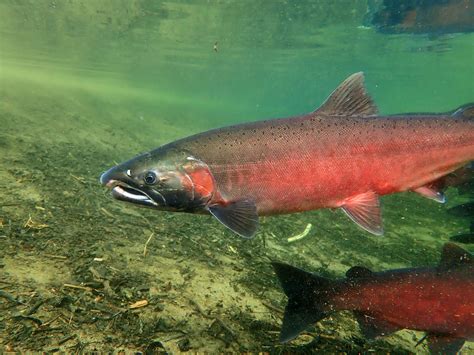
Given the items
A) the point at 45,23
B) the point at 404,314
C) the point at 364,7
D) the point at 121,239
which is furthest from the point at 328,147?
the point at 45,23

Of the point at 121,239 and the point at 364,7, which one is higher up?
the point at 364,7

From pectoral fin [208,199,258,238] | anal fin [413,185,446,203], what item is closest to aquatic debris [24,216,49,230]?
pectoral fin [208,199,258,238]

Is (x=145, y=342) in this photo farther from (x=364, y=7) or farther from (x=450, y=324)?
(x=364, y=7)

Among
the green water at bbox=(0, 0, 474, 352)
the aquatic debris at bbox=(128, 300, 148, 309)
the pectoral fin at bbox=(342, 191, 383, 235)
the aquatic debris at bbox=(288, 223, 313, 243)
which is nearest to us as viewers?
the green water at bbox=(0, 0, 474, 352)

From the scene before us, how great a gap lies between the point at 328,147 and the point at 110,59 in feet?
136

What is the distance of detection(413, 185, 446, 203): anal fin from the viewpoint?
3404 mm

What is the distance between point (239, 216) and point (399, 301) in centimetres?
153

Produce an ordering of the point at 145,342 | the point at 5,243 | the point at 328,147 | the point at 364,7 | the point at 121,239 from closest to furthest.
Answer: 1. the point at 145,342
2. the point at 328,147
3. the point at 5,243
4. the point at 121,239
5. the point at 364,7

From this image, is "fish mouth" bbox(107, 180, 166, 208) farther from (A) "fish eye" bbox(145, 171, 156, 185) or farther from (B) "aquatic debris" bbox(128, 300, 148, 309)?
(B) "aquatic debris" bbox(128, 300, 148, 309)

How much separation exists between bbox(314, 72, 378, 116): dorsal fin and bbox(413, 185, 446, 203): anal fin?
97 centimetres

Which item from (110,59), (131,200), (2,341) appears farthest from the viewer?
(110,59)

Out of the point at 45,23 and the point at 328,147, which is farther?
the point at 45,23

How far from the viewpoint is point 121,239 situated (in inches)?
171

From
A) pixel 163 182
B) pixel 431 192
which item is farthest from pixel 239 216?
pixel 431 192
